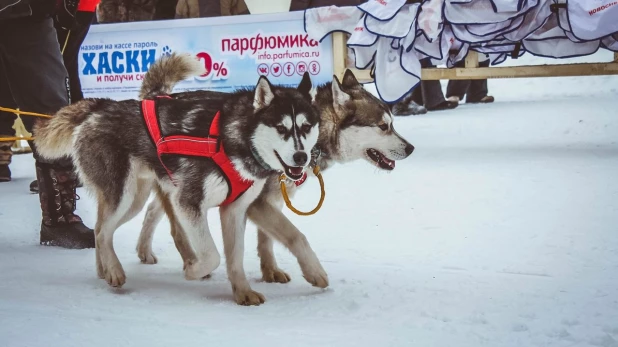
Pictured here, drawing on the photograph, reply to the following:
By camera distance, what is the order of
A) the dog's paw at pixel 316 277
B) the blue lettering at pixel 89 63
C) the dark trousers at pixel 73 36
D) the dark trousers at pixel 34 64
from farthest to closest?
1. the blue lettering at pixel 89 63
2. the dark trousers at pixel 73 36
3. the dark trousers at pixel 34 64
4. the dog's paw at pixel 316 277

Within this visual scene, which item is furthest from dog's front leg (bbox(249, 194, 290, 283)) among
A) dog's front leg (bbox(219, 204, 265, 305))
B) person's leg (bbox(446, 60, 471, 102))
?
person's leg (bbox(446, 60, 471, 102))

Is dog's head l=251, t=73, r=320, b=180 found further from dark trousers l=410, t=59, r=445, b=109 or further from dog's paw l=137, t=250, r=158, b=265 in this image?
dark trousers l=410, t=59, r=445, b=109

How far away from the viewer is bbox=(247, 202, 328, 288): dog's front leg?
2.40 m

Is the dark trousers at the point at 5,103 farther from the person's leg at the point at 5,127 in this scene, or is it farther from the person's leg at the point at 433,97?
the person's leg at the point at 433,97

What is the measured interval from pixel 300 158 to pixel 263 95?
0.24 metres

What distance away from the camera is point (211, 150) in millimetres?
2283

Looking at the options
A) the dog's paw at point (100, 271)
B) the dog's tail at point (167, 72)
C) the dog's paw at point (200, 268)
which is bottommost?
the dog's paw at point (100, 271)

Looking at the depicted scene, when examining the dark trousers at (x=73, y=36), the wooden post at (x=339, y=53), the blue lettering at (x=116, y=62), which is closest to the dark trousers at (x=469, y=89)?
the wooden post at (x=339, y=53)

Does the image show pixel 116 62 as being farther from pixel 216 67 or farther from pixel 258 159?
pixel 258 159

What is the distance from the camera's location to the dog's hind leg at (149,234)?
9.27 feet

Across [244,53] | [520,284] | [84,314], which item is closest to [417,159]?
[244,53]

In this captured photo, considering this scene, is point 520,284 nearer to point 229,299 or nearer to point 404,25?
point 229,299

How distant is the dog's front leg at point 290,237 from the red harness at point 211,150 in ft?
0.49

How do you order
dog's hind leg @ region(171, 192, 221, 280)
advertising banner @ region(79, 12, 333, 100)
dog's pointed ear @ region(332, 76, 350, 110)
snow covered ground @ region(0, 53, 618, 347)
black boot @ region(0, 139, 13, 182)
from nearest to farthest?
snow covered ground @ region(0, 53, 618, 347) < dog's hind leg @ region(171, 192, 221, 280) < dog's pointed ear @ region(332, 76, 350, 110) < black boot @ region(0, 139, 13, 182) < advertising banner @ region(79, 12, 333, 100)
